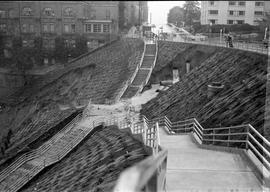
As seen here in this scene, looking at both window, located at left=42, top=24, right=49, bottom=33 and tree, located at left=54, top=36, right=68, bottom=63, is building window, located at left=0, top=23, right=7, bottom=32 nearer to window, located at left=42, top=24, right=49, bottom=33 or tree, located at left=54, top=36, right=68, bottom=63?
window, located at left=42, top=24, right=49, bottom=33

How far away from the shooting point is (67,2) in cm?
5409

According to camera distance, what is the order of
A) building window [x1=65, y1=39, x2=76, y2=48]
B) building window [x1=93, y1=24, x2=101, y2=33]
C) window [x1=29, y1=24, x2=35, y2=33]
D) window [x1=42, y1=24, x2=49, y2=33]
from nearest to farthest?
1. building window [x1=65, y1=39, x2=76, y2=48]
2. building window [x1=93, y1=24, x2=101, y2=33]
3. window [x1=42, y1=24, x2=49, y2=33]
4. window [x1=29, y1=24, x2=35, y2=33]

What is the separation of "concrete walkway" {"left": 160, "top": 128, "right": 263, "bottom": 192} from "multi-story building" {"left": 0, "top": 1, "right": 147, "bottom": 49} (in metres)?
46.0

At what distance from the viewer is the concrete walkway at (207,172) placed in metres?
6.55

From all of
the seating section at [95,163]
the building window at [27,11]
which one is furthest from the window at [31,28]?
the seating section at [95,163]

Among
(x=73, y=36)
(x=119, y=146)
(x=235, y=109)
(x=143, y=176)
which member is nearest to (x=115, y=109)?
(x=119, y=146)

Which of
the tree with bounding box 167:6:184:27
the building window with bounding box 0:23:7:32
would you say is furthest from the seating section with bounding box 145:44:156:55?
the tree with bounding box 167:6:184:27

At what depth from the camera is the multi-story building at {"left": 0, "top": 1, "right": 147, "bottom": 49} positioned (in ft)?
177

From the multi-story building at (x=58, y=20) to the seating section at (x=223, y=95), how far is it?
31024 mm

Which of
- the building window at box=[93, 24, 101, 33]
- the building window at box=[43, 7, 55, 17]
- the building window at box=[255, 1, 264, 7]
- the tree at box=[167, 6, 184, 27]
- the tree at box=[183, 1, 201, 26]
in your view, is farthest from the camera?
the tree at box=[167, 6, 184, 27]

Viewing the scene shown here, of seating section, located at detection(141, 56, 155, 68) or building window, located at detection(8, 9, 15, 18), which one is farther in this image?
building window, located at detection(8, 9, 15, 18)

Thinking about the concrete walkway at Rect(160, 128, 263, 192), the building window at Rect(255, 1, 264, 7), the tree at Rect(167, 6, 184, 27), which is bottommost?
the concrete walkway at Rect(160, 128, 263, 192)

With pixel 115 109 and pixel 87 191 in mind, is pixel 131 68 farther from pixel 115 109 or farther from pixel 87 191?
pixel 87 191

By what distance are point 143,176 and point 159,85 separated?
27479mm
